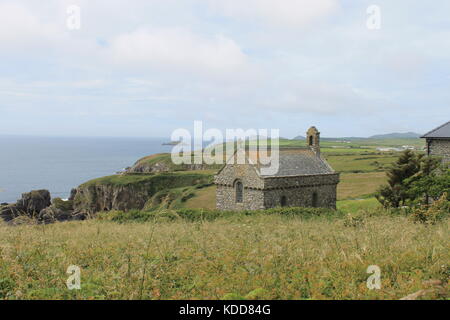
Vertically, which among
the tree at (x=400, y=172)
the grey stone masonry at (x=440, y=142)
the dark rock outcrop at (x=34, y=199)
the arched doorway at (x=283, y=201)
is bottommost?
the dark rock outcrop at (x=34, y=199)

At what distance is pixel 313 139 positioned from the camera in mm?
38500

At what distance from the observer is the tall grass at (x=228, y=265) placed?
5062mm

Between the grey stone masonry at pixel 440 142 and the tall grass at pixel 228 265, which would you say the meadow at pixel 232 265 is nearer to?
the tall grass at pixel 228 265

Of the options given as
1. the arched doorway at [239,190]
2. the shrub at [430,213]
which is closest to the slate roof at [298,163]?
the arched doorway at [239,190]

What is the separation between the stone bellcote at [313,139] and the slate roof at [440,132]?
10.00 m

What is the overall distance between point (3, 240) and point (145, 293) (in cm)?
462

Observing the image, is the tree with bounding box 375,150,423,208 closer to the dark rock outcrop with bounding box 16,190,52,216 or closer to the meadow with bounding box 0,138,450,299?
the meadow with bounding box 0,138,450,299

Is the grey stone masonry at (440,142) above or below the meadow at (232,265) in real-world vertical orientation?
above

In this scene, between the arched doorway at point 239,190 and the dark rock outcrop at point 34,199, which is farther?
the dark rock outcrop at point 34,199

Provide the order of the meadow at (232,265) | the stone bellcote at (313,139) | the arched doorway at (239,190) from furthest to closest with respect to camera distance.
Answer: the stone bellcote at (313,139) → the arched doorway at (239,190) → the meadow at (232,265)

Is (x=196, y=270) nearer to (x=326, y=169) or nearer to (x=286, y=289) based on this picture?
(x=286, y=289)
